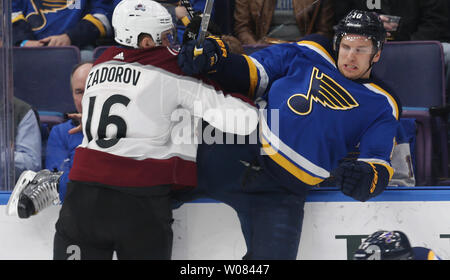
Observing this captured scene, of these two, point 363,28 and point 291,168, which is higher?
point 363,28

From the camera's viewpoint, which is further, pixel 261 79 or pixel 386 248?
pixel 261 79

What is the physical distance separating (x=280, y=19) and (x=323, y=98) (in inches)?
21.5

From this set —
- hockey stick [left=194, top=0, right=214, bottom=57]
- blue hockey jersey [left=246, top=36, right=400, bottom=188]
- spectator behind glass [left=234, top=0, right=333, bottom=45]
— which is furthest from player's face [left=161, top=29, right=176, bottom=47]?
spectator behind glass [left=234, top=0, right=333, bottom=45]

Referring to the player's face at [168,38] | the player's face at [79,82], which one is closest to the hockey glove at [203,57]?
the player's face at [168,38]

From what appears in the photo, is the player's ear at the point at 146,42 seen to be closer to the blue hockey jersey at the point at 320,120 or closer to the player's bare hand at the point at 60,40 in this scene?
the blue hockey jersey at the point at 320,120

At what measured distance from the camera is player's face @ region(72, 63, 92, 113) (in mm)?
2211

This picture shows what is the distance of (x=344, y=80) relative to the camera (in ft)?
6.15

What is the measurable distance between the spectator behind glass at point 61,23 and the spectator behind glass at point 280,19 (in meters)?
0.49

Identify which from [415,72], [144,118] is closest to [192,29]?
[144,118]

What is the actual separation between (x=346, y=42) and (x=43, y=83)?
1.20 meters

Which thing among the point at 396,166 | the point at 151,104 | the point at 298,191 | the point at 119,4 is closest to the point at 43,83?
the point at 119,4

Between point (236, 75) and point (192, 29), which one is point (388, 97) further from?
point (192, 29)

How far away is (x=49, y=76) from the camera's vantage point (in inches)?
96.6

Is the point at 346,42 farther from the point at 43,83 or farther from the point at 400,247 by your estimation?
the point at 43,83
